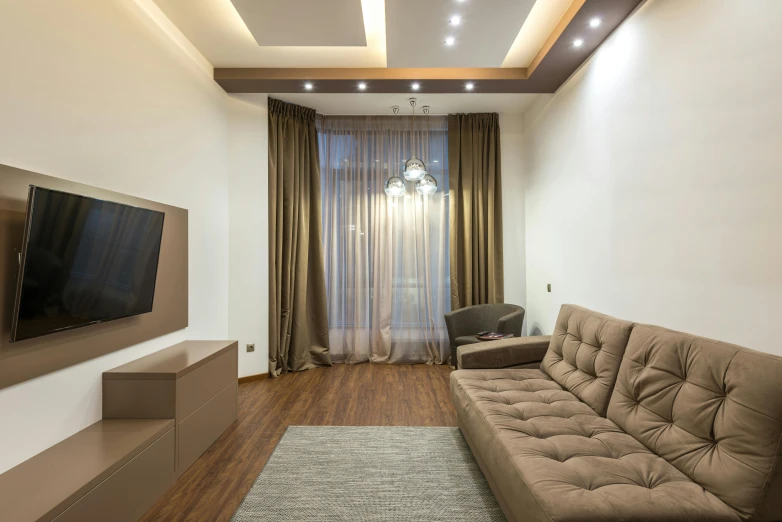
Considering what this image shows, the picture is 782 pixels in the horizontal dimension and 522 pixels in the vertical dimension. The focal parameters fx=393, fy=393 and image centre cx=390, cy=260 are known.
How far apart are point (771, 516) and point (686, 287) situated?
1.17m

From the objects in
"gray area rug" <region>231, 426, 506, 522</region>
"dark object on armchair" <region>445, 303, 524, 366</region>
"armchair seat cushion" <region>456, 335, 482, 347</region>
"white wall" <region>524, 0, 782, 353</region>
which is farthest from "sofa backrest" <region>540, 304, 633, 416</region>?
"dark object on armchair" <region>445, 303, 524, 366</region>

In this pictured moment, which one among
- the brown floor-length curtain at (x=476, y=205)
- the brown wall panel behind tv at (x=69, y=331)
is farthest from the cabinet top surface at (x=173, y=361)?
the brown floor-length curtain at (x=476, y=205)

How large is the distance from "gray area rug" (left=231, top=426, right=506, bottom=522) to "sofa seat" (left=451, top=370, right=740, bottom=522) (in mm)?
204

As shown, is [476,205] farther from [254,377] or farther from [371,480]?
[371,480]

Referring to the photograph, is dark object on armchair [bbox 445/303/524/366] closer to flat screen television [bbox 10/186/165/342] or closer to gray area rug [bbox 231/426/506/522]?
gray area rug [bbox 231/426/506/522]

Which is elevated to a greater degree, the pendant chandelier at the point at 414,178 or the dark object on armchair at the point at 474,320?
the pendant chandelier at the point at 414,178

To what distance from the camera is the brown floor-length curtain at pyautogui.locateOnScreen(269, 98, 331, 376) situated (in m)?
4.37

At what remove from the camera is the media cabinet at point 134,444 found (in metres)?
1.58

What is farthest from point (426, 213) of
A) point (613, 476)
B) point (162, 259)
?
point (613, 476)

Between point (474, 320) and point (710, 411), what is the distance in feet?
9.77

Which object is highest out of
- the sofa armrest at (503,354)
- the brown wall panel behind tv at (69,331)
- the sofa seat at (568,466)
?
the brown wall panel behind tv at (69,331)

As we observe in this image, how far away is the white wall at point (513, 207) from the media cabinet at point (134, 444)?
11.1 ft

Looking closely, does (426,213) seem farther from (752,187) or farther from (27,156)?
(27,156)

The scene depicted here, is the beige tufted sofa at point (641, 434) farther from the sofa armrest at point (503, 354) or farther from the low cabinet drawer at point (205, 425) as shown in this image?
the low cabinet drawer at point (205, 425)
